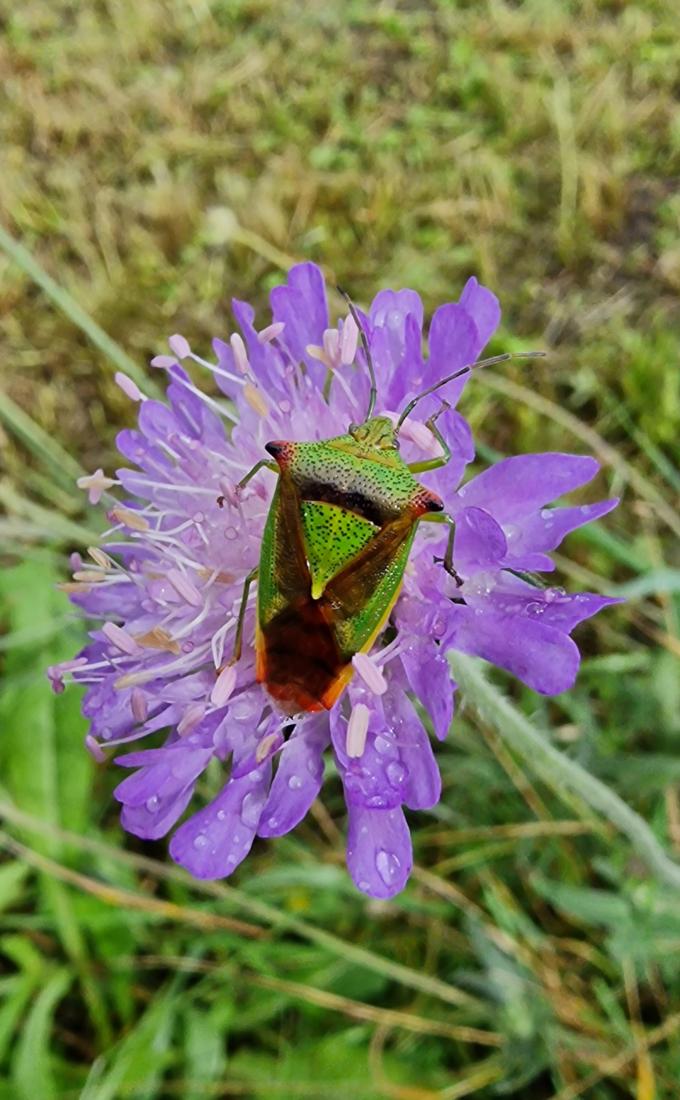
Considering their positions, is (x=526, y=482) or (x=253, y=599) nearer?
(x=526, y=482)

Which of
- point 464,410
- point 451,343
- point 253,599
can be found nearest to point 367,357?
point 451,343

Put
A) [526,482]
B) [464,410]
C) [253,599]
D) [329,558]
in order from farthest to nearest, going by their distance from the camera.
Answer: [464,410]
[253,599]
[526,482]
[329,558]

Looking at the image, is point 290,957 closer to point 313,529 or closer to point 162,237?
point 313,529

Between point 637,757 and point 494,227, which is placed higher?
point 494,227

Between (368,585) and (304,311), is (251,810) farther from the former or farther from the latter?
(304,311)

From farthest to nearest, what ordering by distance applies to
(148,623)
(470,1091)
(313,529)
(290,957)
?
(290,957) → (470,1091) → (148,623) → (313,529)

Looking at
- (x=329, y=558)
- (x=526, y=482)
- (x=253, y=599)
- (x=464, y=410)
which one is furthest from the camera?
(x=464, y=410)

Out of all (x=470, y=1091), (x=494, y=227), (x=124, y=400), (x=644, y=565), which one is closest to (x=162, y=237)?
(x=124, y=400)

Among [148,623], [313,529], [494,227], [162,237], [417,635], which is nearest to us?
[313,529]

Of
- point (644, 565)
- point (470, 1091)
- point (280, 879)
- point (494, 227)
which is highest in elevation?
point (494, 227)
